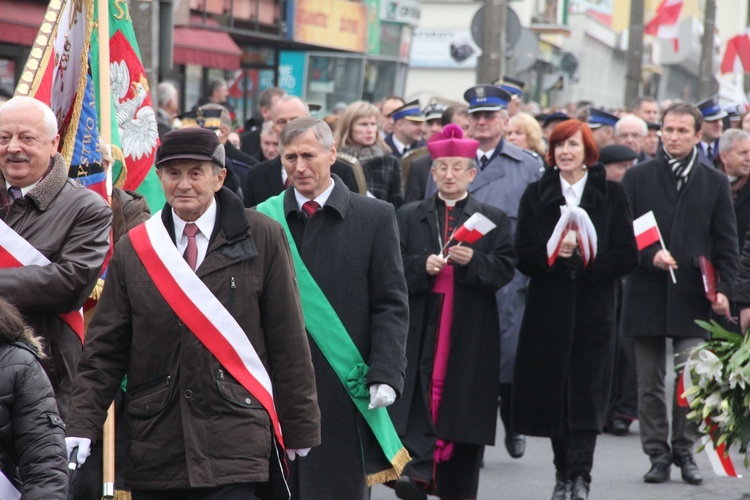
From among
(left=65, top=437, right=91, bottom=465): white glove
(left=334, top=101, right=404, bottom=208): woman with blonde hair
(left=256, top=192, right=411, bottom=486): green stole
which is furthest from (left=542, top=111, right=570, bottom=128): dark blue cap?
(left=65, top=437, right=91, bottom=465): white glove

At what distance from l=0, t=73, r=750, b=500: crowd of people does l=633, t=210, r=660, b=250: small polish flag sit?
0.09 ft

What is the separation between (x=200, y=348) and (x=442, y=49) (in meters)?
37.6

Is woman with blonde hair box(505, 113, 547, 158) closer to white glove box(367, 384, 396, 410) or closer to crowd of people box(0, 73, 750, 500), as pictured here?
crowd of people box(0, 73, 750, 500)

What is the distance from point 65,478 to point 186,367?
716mm

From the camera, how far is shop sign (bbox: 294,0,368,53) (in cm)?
2923

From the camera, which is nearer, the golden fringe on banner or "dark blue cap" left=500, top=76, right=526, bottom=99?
the golden fringe on banner

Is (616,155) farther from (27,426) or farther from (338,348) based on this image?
(27,426)

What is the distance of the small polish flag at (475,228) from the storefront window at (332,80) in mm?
22508

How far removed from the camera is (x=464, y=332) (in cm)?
745

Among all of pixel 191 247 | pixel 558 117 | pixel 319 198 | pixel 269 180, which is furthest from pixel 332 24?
pixel 191 247

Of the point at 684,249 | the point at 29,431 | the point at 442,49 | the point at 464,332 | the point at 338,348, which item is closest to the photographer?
the point at 29,431

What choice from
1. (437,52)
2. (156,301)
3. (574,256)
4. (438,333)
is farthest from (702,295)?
(437,52)

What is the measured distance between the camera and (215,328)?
15.4 ft

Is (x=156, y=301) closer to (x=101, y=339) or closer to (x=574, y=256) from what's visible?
(x=101, y=339)
